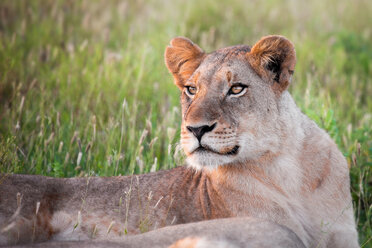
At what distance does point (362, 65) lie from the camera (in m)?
8.76

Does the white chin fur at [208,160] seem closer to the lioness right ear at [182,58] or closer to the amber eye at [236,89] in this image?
the amber eye at [236,89]

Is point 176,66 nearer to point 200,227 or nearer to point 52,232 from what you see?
point 52,232

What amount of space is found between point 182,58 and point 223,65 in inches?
21.8

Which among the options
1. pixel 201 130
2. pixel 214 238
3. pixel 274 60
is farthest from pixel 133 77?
pixel 214 238

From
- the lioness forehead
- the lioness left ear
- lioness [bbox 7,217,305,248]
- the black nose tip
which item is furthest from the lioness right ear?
lioness [bbox 7,217,305,248]

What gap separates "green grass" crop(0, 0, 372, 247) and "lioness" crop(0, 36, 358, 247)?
509 millimetres

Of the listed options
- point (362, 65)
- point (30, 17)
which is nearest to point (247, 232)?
point (362, 65)

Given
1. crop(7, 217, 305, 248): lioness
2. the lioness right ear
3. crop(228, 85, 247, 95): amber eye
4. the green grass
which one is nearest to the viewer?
crop(7, 217, 305, 248): lioness

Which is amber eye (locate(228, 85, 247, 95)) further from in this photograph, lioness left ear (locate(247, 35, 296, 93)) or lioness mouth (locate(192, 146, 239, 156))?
lioness mouth (locate(192, 146, 239, 156))

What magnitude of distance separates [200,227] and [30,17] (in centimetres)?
700

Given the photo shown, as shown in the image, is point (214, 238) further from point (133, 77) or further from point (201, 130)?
point (133, 77)

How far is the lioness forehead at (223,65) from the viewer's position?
4.13m

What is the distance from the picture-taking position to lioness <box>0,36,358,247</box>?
12.7 ft

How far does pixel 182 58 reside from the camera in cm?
466
